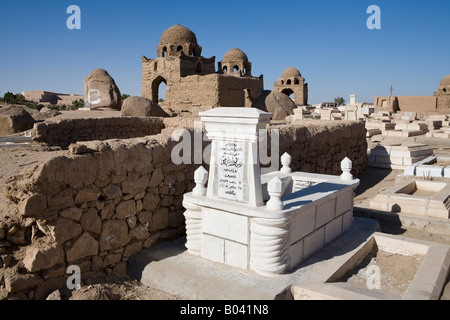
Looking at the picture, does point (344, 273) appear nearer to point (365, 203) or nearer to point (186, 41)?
point (365, 203)

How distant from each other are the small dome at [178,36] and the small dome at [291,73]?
46.9 ft

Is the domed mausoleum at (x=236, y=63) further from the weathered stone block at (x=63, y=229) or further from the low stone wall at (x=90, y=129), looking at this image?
the weathered stone block at (x=63, y=229)

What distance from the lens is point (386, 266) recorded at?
454 cm

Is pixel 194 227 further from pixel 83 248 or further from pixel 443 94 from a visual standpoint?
pixel 443 94

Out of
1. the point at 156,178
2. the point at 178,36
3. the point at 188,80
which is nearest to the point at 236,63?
the point at 178,36

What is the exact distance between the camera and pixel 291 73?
39.6m

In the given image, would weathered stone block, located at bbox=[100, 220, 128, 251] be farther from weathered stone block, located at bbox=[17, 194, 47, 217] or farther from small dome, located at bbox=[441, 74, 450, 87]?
small dome, located at bbox=[441, 74, 450, 87]

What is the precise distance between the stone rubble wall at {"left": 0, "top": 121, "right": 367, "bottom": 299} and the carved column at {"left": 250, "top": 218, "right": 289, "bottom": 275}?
1.37m

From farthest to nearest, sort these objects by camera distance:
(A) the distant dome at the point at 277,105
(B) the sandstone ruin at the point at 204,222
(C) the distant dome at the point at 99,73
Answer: (A) the distant dome at the point at 277,105 < (C) the distant dome at the point at 99,73 < (B) the sandstone ruin at the point at 204,222

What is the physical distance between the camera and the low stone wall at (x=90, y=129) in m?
8.36

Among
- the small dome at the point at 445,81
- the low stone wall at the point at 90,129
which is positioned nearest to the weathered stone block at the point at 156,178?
the low stone wall at the point at 90,129

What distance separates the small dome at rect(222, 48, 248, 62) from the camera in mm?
33312

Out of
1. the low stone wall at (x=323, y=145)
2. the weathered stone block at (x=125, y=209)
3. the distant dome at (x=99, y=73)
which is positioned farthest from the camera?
the distant dome at (x=99, y=73)

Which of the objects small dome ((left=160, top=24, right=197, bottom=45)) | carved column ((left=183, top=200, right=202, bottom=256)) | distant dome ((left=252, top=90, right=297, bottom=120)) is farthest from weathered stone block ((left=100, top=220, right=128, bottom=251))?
small dome ((left=160, top=24, right=197, bottom=45))
